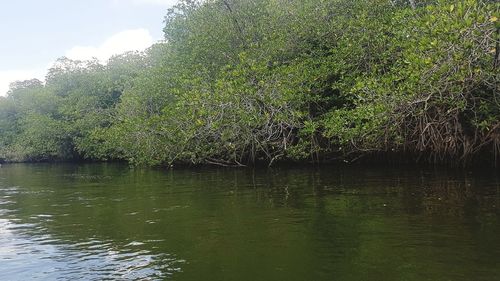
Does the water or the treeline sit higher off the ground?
the treeline

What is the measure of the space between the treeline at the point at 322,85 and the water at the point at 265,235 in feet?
8.82

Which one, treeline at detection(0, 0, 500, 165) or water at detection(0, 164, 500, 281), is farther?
treeline at detection(0, 0, 500, 165)

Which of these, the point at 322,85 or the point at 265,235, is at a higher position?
the point at 322,85

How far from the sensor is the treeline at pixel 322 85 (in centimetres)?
1073

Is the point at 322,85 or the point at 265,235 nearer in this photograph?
the point at 265,235

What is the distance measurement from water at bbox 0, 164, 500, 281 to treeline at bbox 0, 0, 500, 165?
2.69m

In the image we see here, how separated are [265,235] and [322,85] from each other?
11796 mm

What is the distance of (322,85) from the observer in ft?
55.3

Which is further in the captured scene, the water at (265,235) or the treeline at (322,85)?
the treeline at (322,85)

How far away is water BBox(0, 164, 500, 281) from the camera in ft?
14.3

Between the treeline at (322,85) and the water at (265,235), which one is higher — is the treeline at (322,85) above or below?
above

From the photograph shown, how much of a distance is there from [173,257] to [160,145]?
1454 centimetres

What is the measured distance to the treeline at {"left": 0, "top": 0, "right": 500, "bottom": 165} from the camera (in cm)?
1073

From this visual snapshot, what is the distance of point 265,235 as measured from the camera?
581cm
